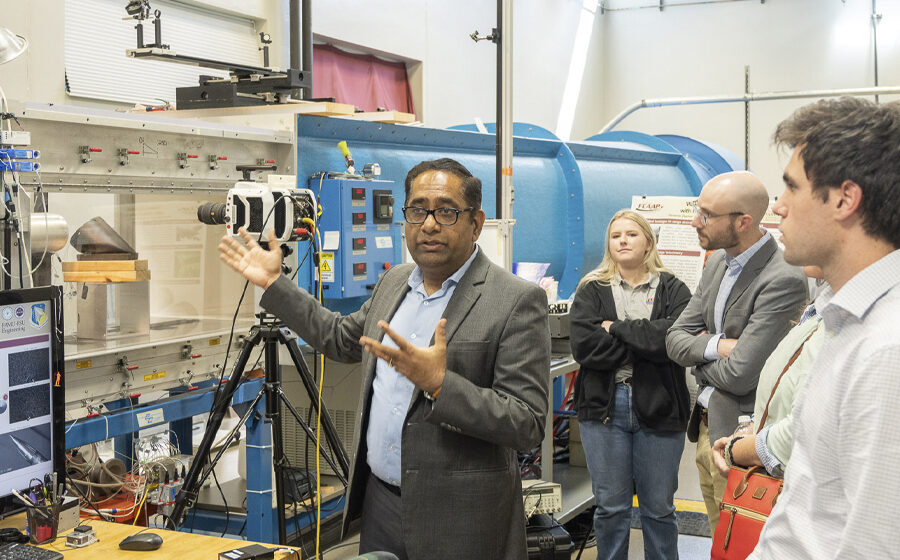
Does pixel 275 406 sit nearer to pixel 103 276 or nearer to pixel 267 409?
pixel 267 409

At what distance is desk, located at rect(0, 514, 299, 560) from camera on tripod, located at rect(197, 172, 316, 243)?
3.48 ft

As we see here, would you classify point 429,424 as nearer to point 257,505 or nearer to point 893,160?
point 893,160

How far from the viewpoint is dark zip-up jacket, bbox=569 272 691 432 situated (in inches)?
141

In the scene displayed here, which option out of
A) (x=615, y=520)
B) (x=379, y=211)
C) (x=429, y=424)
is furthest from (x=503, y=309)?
(x=379, y=211)

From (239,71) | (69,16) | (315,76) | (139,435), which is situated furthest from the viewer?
(315,76)

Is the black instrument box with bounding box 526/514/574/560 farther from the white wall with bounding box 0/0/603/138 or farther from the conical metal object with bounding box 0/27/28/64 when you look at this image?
the white wall with bounding box 0/0/603/138

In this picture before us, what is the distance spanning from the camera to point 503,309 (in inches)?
89.0

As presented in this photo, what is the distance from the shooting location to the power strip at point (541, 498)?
13.7 ft

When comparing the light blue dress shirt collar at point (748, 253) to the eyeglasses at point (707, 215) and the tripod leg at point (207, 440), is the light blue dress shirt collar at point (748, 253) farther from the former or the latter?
the tripod leg at point (207, 440)

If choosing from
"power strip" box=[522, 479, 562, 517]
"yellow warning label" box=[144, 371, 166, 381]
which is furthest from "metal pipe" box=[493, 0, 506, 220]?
"yellow warning label" box=[144, 371, 166, 381]

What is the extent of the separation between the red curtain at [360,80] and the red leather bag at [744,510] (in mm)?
6397

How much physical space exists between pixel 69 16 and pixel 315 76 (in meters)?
2.52

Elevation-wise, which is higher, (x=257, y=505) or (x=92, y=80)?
(x=92, y=80)

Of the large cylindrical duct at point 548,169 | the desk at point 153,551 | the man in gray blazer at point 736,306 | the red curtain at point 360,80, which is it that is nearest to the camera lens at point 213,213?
the large cylindrical duct at point 548,169
